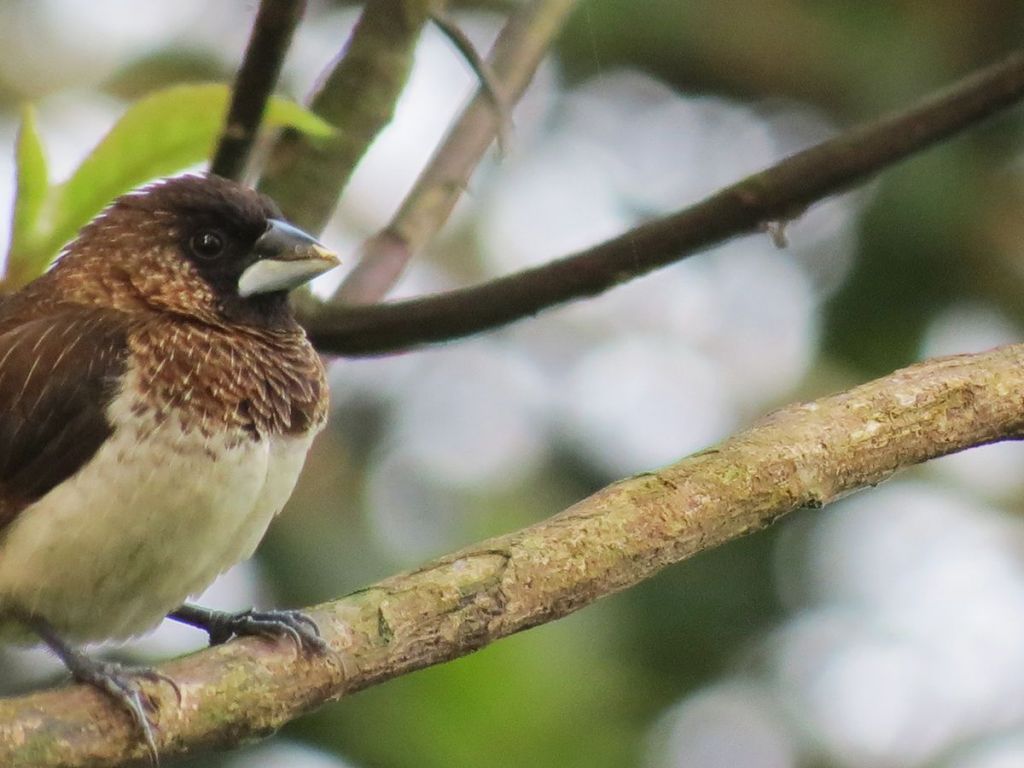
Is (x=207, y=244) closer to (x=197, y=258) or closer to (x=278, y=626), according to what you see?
(x=197, y=258)

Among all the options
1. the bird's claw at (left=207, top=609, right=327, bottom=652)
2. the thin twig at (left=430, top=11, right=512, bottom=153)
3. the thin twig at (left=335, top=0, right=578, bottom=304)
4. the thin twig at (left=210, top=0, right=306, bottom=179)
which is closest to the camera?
the bird's claw at (left=207, top=609, right=327, bottom=652)

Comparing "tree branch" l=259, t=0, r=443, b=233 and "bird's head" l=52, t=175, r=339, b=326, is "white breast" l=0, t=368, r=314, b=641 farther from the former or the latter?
"tree branch" l=259, t=0, r=443, b=233

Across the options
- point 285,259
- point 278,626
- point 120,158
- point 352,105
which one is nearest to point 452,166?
point 352,105

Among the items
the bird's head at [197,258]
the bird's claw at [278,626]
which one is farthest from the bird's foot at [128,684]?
the bird's head at [197,258]

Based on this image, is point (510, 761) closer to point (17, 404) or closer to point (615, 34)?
point (17, 404)

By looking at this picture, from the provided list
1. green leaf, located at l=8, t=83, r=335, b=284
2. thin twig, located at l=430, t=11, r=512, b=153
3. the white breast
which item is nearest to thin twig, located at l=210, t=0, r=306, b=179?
green leaf, located at l=8, t=83, r=335, b=284

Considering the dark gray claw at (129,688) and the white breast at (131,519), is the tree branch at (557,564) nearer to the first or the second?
the dark gray claw at (129,688)

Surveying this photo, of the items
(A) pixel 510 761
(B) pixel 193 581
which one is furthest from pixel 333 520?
(B) pixel 193 581
